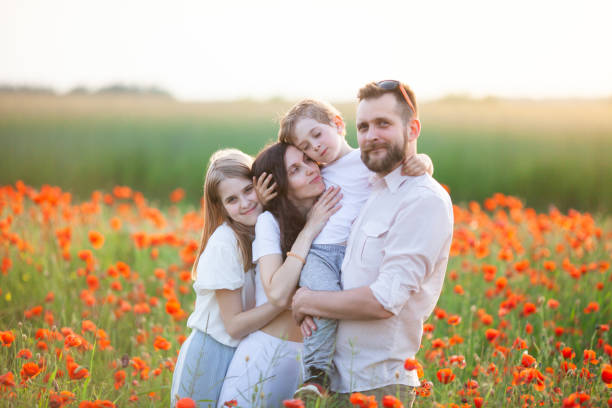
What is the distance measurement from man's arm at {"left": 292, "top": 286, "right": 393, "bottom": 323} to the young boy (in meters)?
0.07

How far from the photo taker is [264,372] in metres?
2.84

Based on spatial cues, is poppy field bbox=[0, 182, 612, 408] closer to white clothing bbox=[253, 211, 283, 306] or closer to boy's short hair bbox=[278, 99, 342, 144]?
white clothing bbox=[253, 211, 283, 306]

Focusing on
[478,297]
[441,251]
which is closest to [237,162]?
[441,251]

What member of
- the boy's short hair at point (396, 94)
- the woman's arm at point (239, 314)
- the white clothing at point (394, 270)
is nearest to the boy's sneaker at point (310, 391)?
the white clothing at point (394, 270)

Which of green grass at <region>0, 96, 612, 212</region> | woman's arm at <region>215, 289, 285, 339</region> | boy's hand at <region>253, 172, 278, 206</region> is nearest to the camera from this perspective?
woman's arm at <region>215, 289, 285, 339</region>

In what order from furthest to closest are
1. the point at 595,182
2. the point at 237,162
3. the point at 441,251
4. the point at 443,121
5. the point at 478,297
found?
the point at 443,121, the point at 595,182, the point at 478,297, the point at 237,162, the point at 441,251

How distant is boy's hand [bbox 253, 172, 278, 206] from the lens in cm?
306

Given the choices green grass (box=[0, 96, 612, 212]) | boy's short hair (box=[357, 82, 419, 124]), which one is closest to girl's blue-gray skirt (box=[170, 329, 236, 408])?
boy's short hair (box=[357, 82, 419, 124])

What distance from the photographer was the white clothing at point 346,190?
2973 millimetres

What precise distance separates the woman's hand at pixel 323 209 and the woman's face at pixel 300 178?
2.6 inches

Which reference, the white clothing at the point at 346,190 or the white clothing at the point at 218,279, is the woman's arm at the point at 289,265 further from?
the white clothing at the point at 218,279

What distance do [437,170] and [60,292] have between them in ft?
27.7

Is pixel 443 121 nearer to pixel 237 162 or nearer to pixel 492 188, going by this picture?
pixel 492 188

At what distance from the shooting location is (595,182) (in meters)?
10.9
